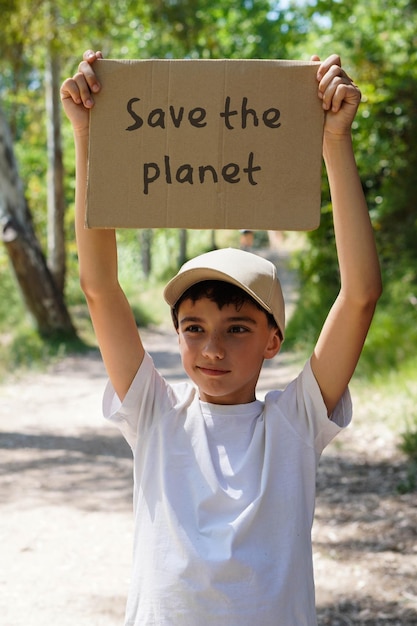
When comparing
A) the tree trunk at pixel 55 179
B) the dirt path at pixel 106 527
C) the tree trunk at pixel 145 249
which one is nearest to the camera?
the dirt path at pixel 106 527

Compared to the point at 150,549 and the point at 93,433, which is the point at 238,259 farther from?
the point at 93,433

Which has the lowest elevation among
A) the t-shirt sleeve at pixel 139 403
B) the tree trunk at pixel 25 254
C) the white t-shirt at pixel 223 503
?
the tree trunk at pixel 25 254

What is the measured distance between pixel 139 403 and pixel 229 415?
23 cm

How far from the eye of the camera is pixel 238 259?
94.8 inches

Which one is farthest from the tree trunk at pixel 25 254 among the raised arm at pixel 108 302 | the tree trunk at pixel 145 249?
the tree trunk at pixel 145 249

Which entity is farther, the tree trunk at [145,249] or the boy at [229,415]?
the tree trunk at [145,249]

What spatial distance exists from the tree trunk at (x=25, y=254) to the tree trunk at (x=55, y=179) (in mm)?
1633

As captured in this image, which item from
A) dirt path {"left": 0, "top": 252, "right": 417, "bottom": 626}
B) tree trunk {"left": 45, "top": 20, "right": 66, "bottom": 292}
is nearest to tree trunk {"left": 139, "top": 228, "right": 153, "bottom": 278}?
tree trunk {"left": 45, "top": 20, "right": 66, "bottom": 292}

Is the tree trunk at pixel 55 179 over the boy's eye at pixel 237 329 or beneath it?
beneath

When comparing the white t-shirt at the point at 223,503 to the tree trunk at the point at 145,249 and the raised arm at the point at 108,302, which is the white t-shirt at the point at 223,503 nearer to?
the raised arm at the point at 108,302

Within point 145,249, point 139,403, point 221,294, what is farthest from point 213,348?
point 145,249

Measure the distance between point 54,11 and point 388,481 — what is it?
10.1 meters

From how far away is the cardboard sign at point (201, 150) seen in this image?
229 centimetres

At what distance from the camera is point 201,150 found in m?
2.32
